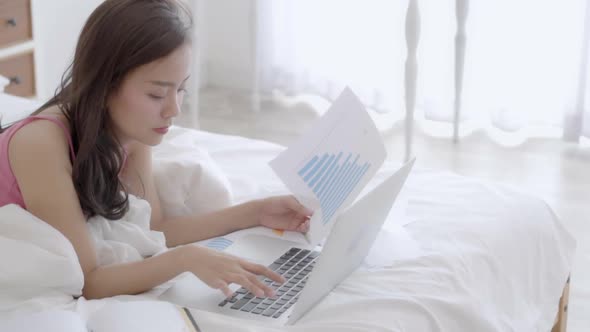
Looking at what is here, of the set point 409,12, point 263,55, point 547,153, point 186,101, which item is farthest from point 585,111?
point 186,101

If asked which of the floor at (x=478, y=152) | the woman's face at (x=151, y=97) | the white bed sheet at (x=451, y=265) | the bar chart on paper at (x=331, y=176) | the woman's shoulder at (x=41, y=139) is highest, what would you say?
the woman's face at (x=151, y=97)

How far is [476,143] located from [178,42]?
1.99m

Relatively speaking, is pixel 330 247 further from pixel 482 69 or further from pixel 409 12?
pixel 482 69

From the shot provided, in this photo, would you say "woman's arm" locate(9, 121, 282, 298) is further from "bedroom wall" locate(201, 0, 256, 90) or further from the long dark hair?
"bedroom wall" locate(201, 0, 256, 90)

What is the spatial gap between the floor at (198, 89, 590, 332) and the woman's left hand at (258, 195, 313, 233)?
0.95 m

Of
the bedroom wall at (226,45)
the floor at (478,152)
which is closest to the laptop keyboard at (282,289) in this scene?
the floor at (478,152)

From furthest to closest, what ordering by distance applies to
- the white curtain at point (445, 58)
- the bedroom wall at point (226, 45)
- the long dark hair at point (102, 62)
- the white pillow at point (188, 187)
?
the bedroom wall at point (226, 45), the white curtain at point (445, 58), the white pillow at point (188, 187), the long dark hair at point (102, 62)

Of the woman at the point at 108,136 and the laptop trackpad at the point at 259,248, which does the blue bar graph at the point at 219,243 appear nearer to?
the laptop trackpad at the point at 259,248

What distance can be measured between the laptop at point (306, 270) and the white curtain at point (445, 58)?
5.96ft

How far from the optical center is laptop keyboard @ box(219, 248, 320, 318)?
1216 mm

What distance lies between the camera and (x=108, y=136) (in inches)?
53.1

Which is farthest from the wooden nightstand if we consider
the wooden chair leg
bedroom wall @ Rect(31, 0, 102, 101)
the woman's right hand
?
the wooden chair leg

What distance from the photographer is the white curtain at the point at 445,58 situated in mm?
2986

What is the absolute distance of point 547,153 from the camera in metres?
3.02
